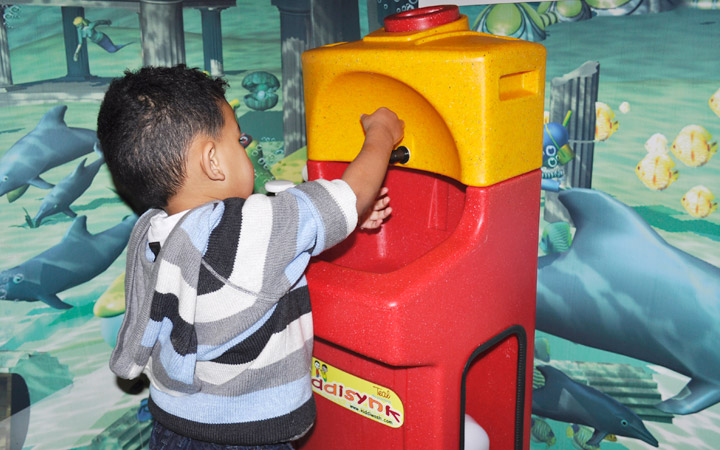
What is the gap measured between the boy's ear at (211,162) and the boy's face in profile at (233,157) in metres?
0.01

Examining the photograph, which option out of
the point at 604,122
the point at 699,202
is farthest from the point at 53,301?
the point at 699,202

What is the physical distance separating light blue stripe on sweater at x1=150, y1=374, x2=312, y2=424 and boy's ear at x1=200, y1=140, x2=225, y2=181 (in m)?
0.33

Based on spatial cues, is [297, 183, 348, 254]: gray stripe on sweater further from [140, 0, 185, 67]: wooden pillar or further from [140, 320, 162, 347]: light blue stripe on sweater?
[140, 0, 185, 67]: wooden pillar

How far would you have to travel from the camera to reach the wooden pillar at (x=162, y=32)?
1.37 metres

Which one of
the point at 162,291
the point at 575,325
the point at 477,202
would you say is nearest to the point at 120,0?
the point at 162,291

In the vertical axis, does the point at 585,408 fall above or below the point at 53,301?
below

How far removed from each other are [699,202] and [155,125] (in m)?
1.06

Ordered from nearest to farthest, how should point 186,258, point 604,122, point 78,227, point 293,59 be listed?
point 186,258
point 78,227
point 604,122
point 293,59

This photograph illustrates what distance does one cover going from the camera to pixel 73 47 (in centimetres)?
130


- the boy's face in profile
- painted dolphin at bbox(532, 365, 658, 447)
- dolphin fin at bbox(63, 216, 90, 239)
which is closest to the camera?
the boy's face in profile

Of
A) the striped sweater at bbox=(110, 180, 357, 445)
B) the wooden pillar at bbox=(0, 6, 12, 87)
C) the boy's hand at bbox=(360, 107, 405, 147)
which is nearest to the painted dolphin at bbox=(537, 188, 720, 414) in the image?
the boy's hand at bbox=(360, 107, 405, 147)

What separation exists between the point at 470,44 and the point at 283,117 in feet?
2.05

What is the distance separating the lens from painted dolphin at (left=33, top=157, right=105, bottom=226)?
1.30 metres

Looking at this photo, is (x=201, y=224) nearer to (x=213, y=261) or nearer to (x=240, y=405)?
(x=213, y=261)
